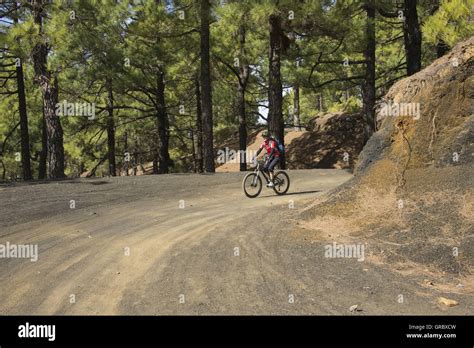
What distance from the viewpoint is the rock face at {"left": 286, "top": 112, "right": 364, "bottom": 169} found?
2820cm

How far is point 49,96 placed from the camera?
1595 cm

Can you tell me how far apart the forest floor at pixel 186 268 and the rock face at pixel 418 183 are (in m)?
0.69

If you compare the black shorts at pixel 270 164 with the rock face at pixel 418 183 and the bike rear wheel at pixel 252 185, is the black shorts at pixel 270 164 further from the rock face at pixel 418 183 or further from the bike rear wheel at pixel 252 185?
the rock face at pixel 418 183

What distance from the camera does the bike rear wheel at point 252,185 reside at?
13391 millimetres

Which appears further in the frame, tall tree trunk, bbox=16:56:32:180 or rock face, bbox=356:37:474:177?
tall tree trunk, bbox=16:56:32:180

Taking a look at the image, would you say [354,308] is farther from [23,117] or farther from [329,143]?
[329,143]

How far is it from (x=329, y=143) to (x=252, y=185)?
709 inches

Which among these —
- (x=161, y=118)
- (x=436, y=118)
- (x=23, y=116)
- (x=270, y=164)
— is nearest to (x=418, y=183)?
(x=436, y=118)

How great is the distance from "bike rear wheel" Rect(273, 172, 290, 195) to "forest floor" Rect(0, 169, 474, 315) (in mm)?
2057

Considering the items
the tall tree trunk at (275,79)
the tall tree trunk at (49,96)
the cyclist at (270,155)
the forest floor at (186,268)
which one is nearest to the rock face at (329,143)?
the tall tree trunk at (275,79)

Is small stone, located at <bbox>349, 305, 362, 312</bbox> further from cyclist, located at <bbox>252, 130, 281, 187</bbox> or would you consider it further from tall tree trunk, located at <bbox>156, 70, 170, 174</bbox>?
tall tree trunk, located at <bbox>156, 70, 170, 174</bbox>

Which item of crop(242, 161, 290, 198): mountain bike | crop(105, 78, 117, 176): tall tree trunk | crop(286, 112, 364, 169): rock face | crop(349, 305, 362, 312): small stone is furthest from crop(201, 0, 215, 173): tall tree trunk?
crop(349, 305, 362, 312): small stone

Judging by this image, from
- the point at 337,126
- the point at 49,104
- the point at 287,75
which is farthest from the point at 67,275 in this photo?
the point at 337,126
